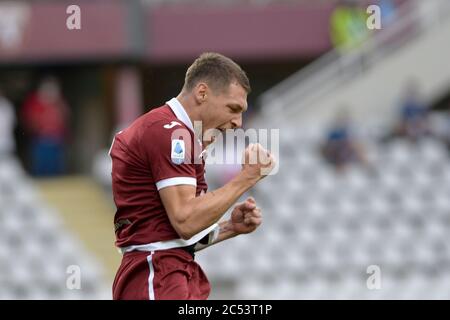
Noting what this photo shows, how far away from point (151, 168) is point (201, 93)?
1.23ft

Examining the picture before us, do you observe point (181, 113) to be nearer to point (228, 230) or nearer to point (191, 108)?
point (191, 108)

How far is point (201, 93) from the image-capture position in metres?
5.03

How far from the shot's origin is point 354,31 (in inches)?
687

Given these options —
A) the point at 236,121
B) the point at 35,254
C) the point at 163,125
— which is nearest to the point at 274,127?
the point at 35,254

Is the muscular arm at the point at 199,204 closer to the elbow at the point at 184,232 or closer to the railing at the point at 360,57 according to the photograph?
the elbow at the point at 184,232

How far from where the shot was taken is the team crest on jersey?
4.87 metres

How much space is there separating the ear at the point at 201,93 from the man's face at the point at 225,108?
0.02 metres

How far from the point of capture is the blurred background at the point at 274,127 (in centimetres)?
1442

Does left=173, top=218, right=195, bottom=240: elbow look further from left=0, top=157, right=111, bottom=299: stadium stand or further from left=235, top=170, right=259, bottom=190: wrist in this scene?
left=0, top=157, right=111, bottom=299: stadium stand

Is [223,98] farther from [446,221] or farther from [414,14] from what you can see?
[414,14]

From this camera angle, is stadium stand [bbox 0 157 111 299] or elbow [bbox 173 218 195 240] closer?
elbow [bbox 173 218 195 240]

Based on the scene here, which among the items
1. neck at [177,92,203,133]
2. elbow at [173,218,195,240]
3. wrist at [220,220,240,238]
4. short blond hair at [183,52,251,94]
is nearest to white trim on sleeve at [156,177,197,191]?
elbow at [173,218,195,240]

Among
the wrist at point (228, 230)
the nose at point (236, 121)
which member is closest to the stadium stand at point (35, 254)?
the wrist at point (228, 230)
